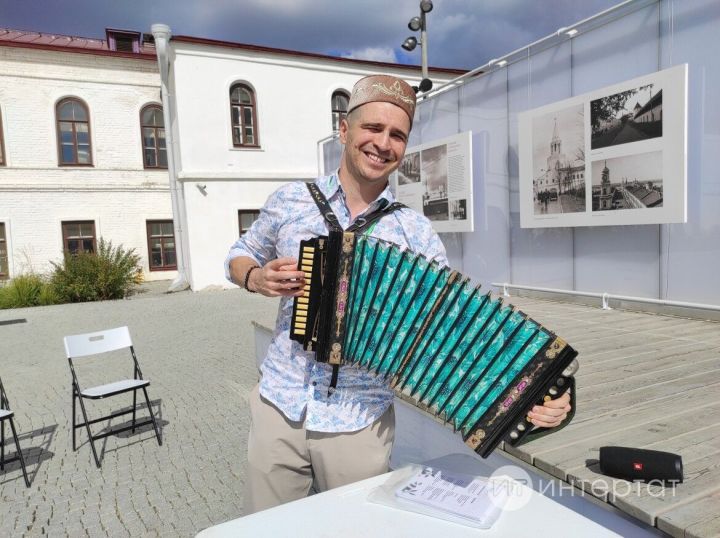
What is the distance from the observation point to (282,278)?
5.12ft

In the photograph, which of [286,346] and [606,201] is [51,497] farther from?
[606,201]

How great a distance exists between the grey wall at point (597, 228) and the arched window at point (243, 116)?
28.3 feet

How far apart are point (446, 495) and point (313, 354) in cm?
57

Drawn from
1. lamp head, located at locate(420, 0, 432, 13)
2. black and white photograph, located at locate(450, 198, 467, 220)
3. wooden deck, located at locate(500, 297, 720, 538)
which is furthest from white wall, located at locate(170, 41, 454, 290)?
wooden deck, located at locate(500, 297, 720, 538)

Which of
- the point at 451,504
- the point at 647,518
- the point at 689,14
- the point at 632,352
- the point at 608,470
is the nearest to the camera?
the point at 451,504

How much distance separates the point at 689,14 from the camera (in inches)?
191

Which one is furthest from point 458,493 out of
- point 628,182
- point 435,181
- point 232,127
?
point 232,127

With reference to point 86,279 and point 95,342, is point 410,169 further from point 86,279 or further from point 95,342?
point 86,279

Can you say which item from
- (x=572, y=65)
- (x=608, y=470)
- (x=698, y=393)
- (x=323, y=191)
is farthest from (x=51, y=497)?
(x=572, y=65)

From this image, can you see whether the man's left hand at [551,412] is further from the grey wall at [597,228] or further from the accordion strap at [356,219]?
the grey wall at [597,228]

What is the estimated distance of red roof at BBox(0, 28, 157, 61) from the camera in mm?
17141

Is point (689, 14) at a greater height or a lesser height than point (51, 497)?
greater

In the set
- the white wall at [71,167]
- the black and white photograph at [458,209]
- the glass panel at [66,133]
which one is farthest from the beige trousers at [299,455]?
the glass panel at [66,133]

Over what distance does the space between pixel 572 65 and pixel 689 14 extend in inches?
52.1
